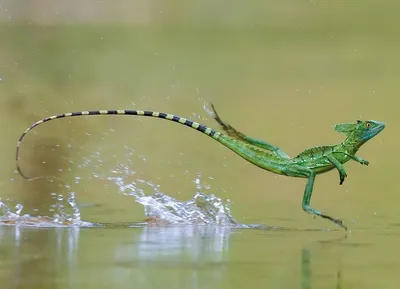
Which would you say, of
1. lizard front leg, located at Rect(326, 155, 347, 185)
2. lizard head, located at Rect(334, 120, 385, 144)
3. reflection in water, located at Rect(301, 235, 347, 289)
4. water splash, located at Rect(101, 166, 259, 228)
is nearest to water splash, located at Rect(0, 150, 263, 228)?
water splash, located at Rect(101, 166, 259, 228)

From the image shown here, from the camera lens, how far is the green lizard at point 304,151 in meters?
4.25

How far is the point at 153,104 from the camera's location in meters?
6.12

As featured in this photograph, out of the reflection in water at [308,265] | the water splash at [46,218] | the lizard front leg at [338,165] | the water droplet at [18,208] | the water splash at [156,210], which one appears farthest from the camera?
the water droplet at [18,208]

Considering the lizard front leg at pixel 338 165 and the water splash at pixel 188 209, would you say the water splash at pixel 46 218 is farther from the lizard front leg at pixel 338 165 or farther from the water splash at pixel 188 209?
the lizard front leg at pixel 338 165

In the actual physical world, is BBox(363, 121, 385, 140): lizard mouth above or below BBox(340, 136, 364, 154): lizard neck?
above

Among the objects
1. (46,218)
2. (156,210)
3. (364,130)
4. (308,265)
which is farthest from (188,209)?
(308,265)

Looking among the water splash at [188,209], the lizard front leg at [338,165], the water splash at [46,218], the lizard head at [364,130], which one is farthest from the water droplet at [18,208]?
the lizard head at [364,130]

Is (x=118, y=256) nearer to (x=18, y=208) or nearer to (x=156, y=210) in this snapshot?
(x=156, y=210)

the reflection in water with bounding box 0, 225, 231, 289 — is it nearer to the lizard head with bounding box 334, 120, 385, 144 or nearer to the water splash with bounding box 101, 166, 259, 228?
the water splash with bounding box 101, 166, 259, 228

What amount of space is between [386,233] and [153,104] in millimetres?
2286

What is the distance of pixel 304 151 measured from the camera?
438 cm

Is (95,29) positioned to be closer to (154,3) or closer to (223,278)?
(154,3)

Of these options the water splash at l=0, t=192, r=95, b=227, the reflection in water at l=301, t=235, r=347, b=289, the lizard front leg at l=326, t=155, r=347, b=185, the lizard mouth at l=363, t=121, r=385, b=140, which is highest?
the lizard mouth at l=363, t=121, r=385, b=140

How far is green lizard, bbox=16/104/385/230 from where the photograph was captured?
14.0ft
